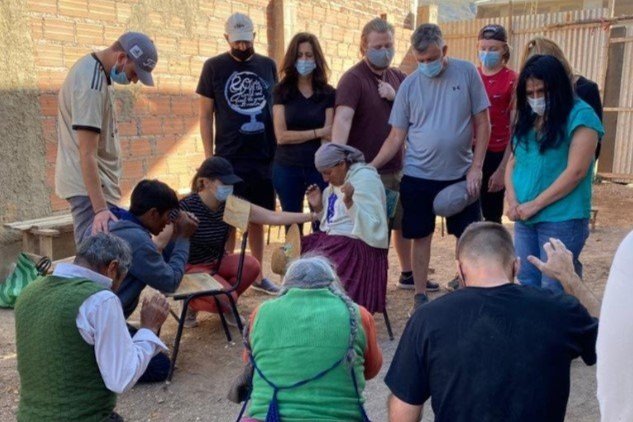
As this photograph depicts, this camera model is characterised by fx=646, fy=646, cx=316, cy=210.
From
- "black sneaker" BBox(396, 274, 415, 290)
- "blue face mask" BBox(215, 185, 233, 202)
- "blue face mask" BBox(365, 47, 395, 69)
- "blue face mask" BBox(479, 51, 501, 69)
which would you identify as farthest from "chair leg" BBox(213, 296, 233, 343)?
"blue face mask" BBox(479, 51, 501, 69)

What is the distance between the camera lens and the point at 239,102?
4.77 metres

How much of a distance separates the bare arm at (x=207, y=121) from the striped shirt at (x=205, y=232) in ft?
2.54

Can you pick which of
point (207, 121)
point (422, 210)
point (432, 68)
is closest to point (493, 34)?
point (432, 68)

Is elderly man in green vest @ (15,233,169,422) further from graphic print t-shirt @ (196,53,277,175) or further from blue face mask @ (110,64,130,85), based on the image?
graphic print t-shirt @ (196,53,277,175)

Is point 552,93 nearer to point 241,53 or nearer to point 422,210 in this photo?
point 422,210

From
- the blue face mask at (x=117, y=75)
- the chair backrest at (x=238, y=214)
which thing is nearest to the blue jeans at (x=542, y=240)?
the chair backrest at (x=238, y=214)

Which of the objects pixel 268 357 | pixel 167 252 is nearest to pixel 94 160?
pixel 167 252

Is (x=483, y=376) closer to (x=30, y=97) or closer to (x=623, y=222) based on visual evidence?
(x=30, y=97)

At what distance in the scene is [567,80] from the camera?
3.21 m

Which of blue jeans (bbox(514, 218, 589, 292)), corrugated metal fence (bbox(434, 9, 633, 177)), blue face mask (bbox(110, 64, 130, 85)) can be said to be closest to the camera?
blue jeans (bbox(514, 218, 589, 292))

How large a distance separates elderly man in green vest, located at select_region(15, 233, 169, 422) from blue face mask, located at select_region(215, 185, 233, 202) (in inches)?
72.5

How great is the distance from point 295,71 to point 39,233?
8.01ft

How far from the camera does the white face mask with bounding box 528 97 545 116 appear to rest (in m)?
3.25

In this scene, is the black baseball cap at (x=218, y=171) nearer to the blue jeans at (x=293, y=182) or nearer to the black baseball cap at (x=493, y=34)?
the blue jeans at (x=293, y=182)
